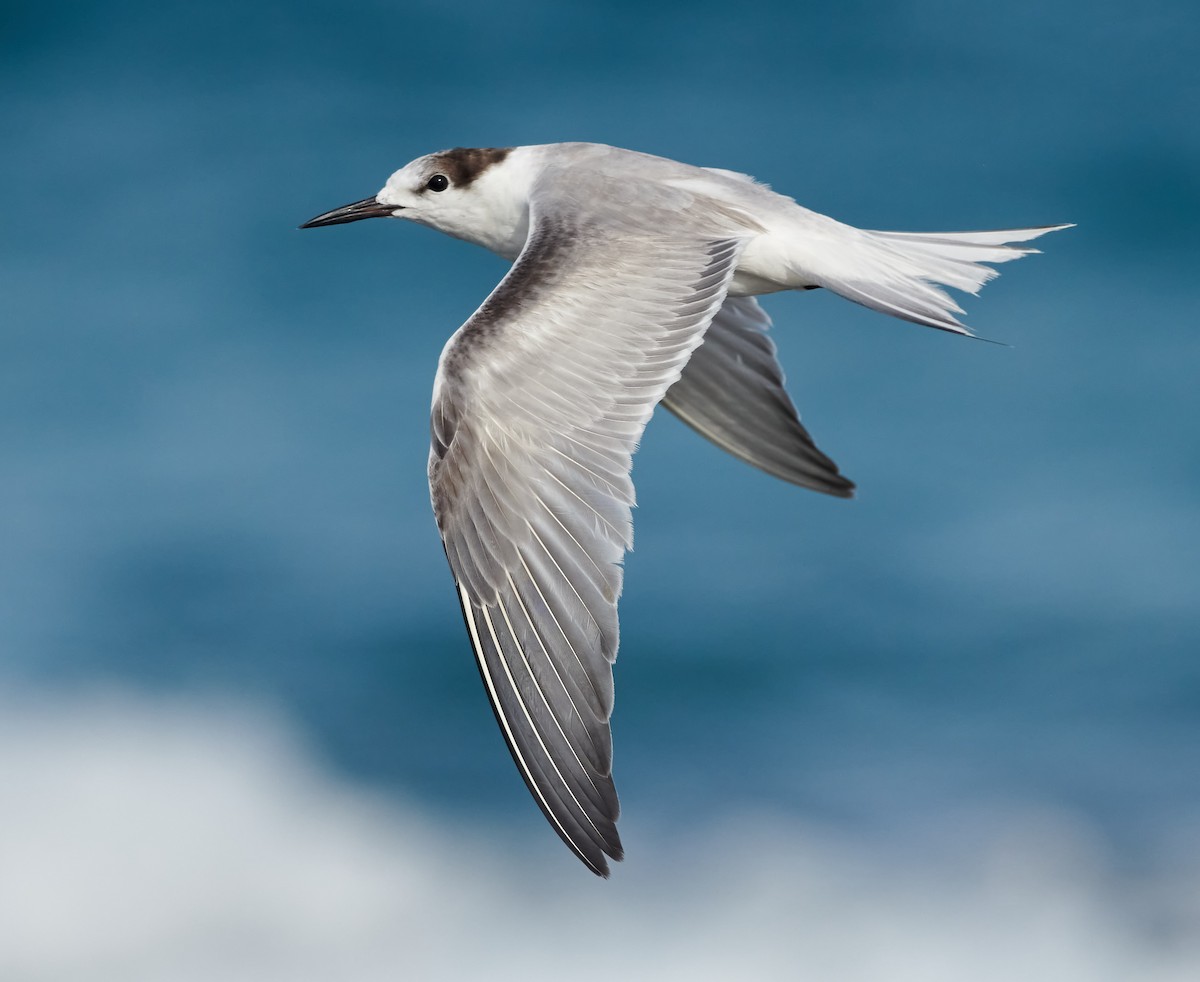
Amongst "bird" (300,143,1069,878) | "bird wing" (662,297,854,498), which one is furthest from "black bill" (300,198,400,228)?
"bird wing" (662,297,854,498)

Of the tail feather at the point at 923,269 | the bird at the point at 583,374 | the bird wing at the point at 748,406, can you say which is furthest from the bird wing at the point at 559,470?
the bird wing at the point at 748,406

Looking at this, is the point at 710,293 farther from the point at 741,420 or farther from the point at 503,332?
the point at 741,420

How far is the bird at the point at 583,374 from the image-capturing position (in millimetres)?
5680

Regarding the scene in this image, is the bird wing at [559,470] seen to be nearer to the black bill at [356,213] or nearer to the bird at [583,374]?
the bird at [583,374]

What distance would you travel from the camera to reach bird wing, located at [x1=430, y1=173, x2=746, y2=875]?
5.65 meters

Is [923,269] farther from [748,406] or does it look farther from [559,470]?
[559,470]

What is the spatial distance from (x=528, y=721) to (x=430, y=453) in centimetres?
98

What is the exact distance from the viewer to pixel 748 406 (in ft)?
25.8

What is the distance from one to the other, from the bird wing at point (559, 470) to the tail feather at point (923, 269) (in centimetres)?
52

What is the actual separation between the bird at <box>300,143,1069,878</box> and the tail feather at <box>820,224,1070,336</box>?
0.5 inches

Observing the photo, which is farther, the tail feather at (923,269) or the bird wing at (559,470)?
the tail feather at (923,269)

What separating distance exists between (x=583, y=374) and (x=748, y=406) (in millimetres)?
1893

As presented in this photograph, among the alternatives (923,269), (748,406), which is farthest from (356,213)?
(923,269)

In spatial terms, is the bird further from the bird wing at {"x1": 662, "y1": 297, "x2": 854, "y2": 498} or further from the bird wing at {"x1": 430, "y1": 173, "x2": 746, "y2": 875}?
the bird wing at {"x1": 662, "y1": 297, "x2": 854, "y2": 498}
